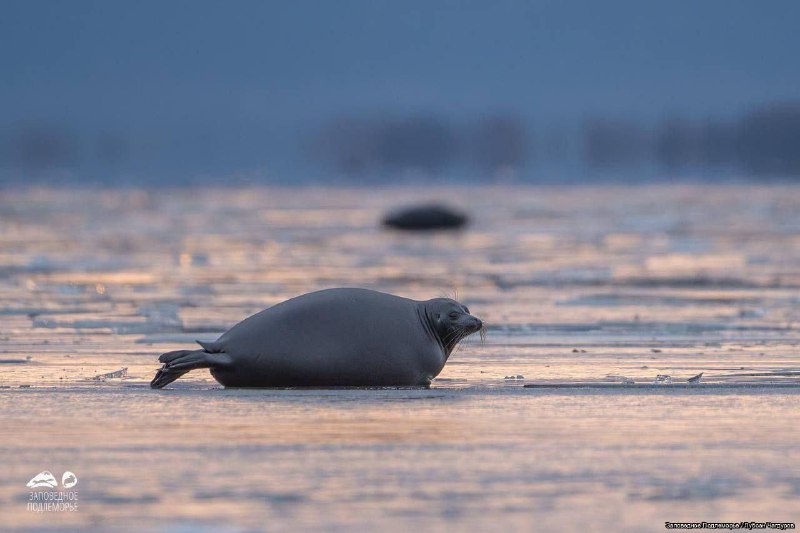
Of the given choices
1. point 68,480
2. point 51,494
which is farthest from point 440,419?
point 51,494

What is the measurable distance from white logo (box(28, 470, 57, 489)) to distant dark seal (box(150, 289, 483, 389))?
8.25ft

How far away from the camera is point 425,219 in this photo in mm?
41156

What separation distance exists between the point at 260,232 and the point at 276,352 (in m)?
26.4

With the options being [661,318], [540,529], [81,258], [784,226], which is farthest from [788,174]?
[540,529]

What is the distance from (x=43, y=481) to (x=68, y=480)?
0.09 m

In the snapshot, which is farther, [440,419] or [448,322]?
[448,322]

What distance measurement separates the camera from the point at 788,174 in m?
130

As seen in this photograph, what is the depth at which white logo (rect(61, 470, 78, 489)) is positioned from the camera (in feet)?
19.4

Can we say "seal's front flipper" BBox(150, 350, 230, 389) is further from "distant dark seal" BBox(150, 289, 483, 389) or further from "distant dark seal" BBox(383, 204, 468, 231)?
"distant dark seal" BBox(383, 204, 468, 231)

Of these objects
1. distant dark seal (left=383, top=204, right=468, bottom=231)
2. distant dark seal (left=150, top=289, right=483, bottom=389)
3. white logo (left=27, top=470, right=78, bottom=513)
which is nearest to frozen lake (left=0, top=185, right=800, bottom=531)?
white logo (left=27, top=470, right=78, bottom=513)

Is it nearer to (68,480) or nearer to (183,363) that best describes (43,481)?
(68,480)

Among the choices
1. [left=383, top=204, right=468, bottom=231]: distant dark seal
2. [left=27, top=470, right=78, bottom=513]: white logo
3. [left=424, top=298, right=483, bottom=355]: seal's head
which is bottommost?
[left=27, top=470, right=78, bottom=513]: white logo

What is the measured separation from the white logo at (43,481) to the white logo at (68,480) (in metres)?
0.02

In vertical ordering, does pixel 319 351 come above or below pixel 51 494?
above
